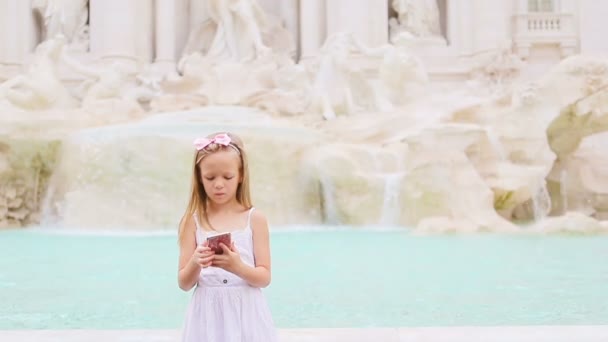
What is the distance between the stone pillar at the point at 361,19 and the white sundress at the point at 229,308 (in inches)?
506

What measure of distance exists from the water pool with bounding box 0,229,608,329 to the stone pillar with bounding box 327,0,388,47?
852 cm

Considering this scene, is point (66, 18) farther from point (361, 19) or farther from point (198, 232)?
point (198, 232)

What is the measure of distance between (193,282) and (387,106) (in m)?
9.56

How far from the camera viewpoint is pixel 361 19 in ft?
47.5

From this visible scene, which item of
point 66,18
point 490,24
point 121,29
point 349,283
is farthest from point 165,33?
point 349,283

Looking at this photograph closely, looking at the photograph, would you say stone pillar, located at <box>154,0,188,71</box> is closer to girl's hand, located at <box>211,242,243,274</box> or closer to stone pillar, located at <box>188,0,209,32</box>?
stone pillar, located at <box>188,0,209,32</box>

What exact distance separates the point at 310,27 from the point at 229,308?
13364 millimetres

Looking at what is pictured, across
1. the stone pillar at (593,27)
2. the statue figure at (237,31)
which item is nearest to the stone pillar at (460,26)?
the stone pillar at (593,27)

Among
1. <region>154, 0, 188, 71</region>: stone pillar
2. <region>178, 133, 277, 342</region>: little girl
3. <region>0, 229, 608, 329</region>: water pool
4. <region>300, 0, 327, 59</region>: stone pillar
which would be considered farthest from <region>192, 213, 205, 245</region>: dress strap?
<region>154, 0, 188, 71</region>: stone pillar

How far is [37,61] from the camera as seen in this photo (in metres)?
12.3

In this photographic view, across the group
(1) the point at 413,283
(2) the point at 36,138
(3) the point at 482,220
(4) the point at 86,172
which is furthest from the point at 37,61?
(1) the point at 413,283

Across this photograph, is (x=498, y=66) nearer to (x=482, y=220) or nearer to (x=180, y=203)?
(x=482, y=220)

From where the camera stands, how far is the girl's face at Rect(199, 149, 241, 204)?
1.74 meters

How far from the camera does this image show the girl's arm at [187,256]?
1734mm
